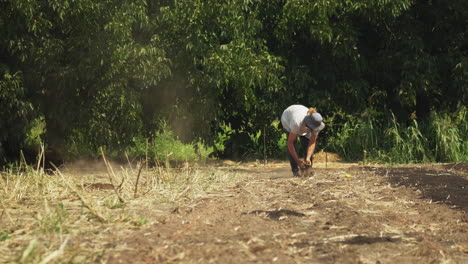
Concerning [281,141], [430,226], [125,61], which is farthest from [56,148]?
[430,226]

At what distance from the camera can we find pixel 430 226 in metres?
5.74

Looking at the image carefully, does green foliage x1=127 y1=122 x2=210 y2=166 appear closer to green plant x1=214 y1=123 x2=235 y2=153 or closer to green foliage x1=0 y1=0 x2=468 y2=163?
green foliage x1=0 y1=0 x2=468 y2=163

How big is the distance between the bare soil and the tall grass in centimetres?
468

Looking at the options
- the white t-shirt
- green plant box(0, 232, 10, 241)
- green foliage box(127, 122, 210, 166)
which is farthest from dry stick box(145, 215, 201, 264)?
green foliage box(127, 122, 210, 166)

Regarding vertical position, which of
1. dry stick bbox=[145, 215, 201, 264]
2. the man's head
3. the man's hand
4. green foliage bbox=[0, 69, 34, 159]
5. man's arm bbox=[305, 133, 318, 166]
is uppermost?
green foliage bbox=[0, 69, 34, 159]

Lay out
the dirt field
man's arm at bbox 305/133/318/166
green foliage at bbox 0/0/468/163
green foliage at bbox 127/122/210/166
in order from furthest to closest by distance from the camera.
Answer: green foliage at bbox 127/122/210/166 < green foliage at bbox 0/0/468/163 < man's arm at bbox 305/133/318/166 < the dirt field

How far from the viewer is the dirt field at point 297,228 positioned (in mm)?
4352

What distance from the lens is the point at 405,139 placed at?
13.6 meters

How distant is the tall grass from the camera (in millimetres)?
13180

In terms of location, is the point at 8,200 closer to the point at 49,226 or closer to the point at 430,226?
A: the point at 49,226

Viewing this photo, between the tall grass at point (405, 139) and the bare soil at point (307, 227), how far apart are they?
184 inches

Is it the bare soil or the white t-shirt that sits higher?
the white t-shirt

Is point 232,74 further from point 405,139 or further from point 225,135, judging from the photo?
point 405,139

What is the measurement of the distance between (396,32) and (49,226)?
36.5ft
